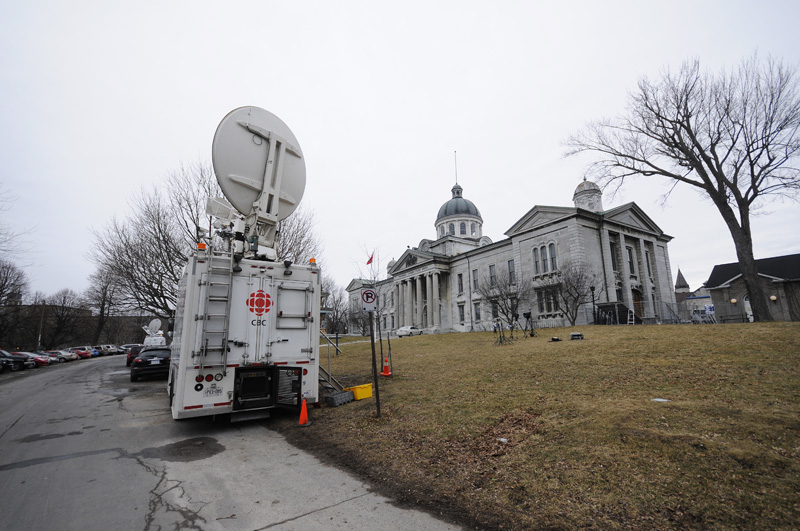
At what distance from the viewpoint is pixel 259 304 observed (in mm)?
7340

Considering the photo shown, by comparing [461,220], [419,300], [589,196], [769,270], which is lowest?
[419,300]

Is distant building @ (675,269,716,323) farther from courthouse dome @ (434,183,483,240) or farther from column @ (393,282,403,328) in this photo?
column @ (393,282,403,328)

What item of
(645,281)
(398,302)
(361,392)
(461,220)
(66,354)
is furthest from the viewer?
(461,220)

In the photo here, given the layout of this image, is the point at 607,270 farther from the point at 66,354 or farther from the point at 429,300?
the point at 66,354

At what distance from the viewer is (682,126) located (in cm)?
2041

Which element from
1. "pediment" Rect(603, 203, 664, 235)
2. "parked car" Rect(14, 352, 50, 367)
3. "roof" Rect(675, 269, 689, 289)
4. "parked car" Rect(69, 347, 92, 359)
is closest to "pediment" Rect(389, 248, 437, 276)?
"pediment" Rect(603, 203, 664, 235)

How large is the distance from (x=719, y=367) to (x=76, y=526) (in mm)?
11784

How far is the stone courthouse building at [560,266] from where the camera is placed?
35.3 metres

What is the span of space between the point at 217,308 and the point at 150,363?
14.3 meters

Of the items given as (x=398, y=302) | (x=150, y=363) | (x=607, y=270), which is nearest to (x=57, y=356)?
(x=150, y=363)

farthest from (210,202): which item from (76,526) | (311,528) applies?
(311,528)

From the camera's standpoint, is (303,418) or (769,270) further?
(769,270)

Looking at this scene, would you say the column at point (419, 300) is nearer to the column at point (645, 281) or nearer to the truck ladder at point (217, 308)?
the column at point (645, 281)

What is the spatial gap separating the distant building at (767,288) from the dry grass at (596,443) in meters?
35.4
